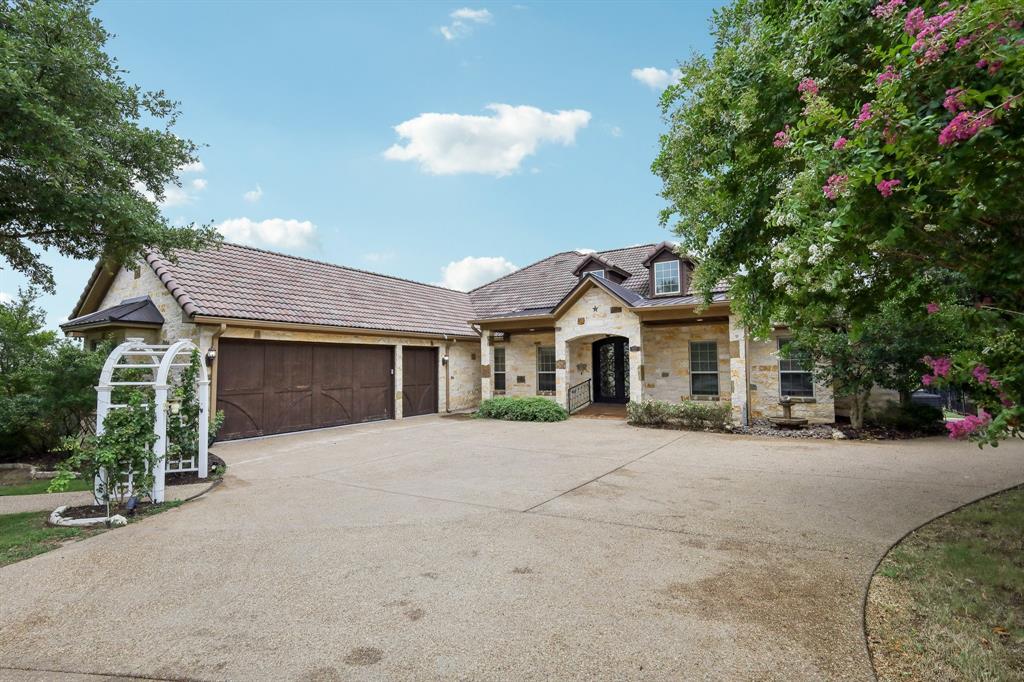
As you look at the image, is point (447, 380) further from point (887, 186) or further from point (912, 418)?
point (887, 186)

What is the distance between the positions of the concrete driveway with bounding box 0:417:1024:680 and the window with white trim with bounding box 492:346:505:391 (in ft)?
37.0

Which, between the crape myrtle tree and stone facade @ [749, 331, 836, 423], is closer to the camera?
the crape myrtle tree

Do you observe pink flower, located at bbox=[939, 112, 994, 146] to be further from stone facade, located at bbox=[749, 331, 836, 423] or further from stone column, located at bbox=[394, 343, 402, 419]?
stone column, located at bbox=[394, 343, 402, 419]

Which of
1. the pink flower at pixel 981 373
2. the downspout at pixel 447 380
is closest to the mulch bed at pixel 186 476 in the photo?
the pink flower at pixel 981 373

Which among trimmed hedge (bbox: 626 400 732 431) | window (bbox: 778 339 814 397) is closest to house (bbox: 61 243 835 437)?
window (bbox: 778 339 814 397)

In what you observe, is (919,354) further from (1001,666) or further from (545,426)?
(1001,666)

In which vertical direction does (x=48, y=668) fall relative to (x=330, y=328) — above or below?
below

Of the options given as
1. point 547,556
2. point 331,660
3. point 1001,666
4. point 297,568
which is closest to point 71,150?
point 297,568

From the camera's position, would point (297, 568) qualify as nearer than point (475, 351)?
Yes

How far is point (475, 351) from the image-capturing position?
20.0 metres

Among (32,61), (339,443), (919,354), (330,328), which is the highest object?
(32,61)

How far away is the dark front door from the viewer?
18203 millimetres

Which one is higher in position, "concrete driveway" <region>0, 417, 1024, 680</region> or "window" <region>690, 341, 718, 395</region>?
"window" <region>690, 341, 718, 395</region>

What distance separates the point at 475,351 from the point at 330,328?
7332 mm
